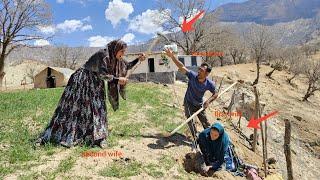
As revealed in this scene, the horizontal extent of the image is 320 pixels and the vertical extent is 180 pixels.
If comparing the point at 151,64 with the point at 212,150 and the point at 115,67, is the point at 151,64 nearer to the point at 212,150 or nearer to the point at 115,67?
the point at 212,150

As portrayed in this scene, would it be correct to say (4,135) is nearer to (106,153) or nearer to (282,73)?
(106,153)

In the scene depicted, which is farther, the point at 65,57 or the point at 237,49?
the point at 65,57

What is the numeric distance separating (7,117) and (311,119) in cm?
2312

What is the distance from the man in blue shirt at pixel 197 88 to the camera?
8.01m

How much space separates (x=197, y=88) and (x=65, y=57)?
61801 mm

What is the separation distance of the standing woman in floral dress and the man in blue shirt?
126 cm

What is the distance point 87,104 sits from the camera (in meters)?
7.16

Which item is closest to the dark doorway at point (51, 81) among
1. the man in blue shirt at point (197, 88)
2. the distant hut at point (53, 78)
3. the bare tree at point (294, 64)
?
the distant hut at point (53, 78)

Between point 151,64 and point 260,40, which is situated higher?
point 260,40

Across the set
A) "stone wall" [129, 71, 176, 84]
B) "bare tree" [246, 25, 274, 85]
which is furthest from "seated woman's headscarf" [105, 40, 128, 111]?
"bare tree" [246, 25, 274, 85]

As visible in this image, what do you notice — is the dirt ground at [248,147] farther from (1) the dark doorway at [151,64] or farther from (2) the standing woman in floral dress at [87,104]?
(1) the dark doorway at [151,64]

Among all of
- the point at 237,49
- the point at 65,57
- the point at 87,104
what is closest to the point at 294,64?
the point at 237,49

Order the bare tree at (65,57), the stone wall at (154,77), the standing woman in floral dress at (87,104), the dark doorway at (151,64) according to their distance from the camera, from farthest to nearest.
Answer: the bare tree at (65,57)
the dark doorway at (151,64)
the stone wall at (154,77)
the standing woman in floral dress at (87,104)

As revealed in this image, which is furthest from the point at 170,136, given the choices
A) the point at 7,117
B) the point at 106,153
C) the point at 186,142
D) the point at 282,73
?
the point at 282,73
